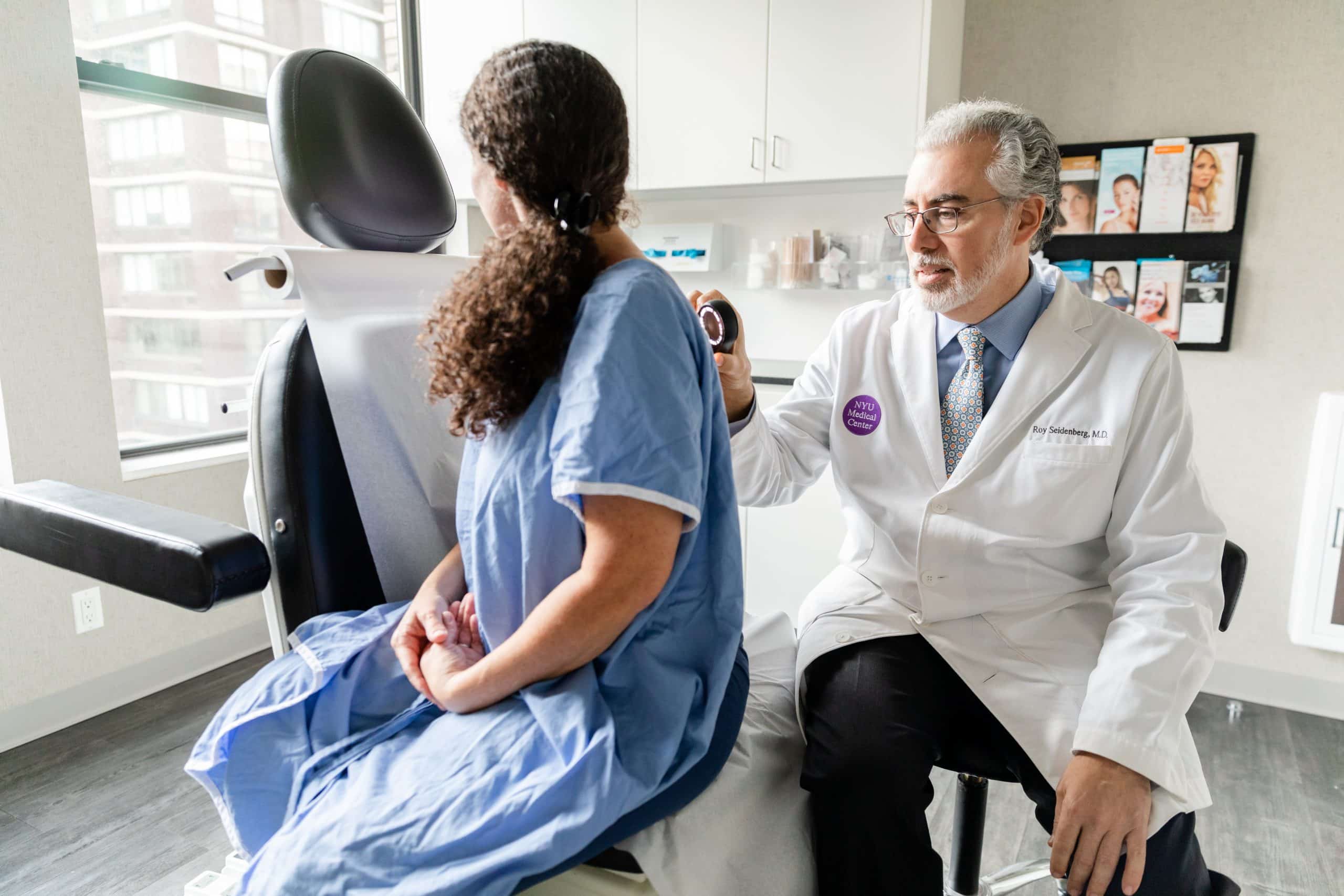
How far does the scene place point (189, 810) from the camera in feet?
6.11

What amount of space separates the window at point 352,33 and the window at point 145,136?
66 centimetres

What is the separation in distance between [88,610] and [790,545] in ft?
6.09

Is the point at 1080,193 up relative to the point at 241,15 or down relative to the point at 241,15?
down

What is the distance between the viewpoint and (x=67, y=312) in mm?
2090

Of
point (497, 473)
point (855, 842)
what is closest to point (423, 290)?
point (497, 473)

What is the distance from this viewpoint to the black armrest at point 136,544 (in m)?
0.82

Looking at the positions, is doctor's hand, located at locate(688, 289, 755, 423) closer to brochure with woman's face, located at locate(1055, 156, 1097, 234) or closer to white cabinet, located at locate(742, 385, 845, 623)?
white cabinet, located at locate(742, 385, 845, 623)

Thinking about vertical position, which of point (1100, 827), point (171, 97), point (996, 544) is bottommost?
point (1100, 827)

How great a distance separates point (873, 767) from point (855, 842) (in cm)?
8

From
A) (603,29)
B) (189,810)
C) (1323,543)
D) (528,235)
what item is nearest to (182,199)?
(603,29)

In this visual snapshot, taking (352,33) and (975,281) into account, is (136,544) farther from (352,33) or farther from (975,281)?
(352,33)

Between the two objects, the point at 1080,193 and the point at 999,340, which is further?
the point at 1080,193

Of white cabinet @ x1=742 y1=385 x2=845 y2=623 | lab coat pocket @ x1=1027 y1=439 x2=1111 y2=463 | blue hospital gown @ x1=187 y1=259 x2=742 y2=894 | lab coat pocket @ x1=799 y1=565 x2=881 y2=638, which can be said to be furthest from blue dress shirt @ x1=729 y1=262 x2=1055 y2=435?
white cabinet @ x1=742 y1=385 x2=845 y2=623

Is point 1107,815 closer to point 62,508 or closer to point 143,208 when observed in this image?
point 62,508
